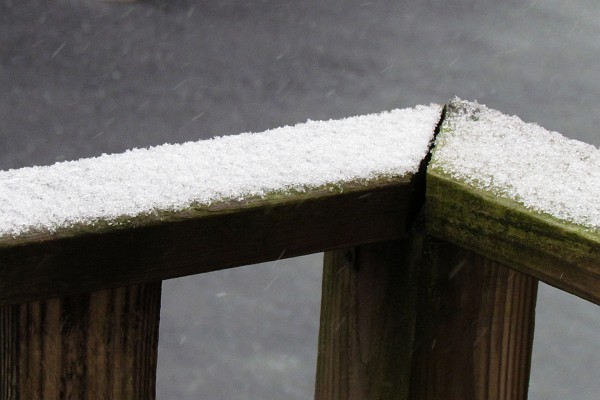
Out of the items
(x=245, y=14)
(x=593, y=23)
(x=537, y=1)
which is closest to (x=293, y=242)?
(x=245, y=14)


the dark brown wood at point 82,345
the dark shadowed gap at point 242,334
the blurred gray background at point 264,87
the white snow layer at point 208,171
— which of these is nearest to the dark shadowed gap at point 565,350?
the blurred gray background at point 264,87

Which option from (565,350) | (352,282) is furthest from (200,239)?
(565,350)

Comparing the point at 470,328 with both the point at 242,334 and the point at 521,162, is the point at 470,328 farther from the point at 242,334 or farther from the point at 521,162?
the point at 242,334

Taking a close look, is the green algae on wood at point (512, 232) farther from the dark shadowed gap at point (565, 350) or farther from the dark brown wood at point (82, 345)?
the dark shadowed gap at point (565, 350)

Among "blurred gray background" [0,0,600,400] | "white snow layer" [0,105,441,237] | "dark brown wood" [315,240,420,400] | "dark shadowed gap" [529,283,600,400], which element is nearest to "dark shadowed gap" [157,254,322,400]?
"blurred gray background" [0,0,600,400]

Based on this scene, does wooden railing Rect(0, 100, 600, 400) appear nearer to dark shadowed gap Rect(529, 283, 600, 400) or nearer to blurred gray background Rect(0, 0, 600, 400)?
blurred gray background Rect(0, 0, 600, 400)

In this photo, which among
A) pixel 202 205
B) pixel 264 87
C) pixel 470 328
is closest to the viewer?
pixel 202 205
